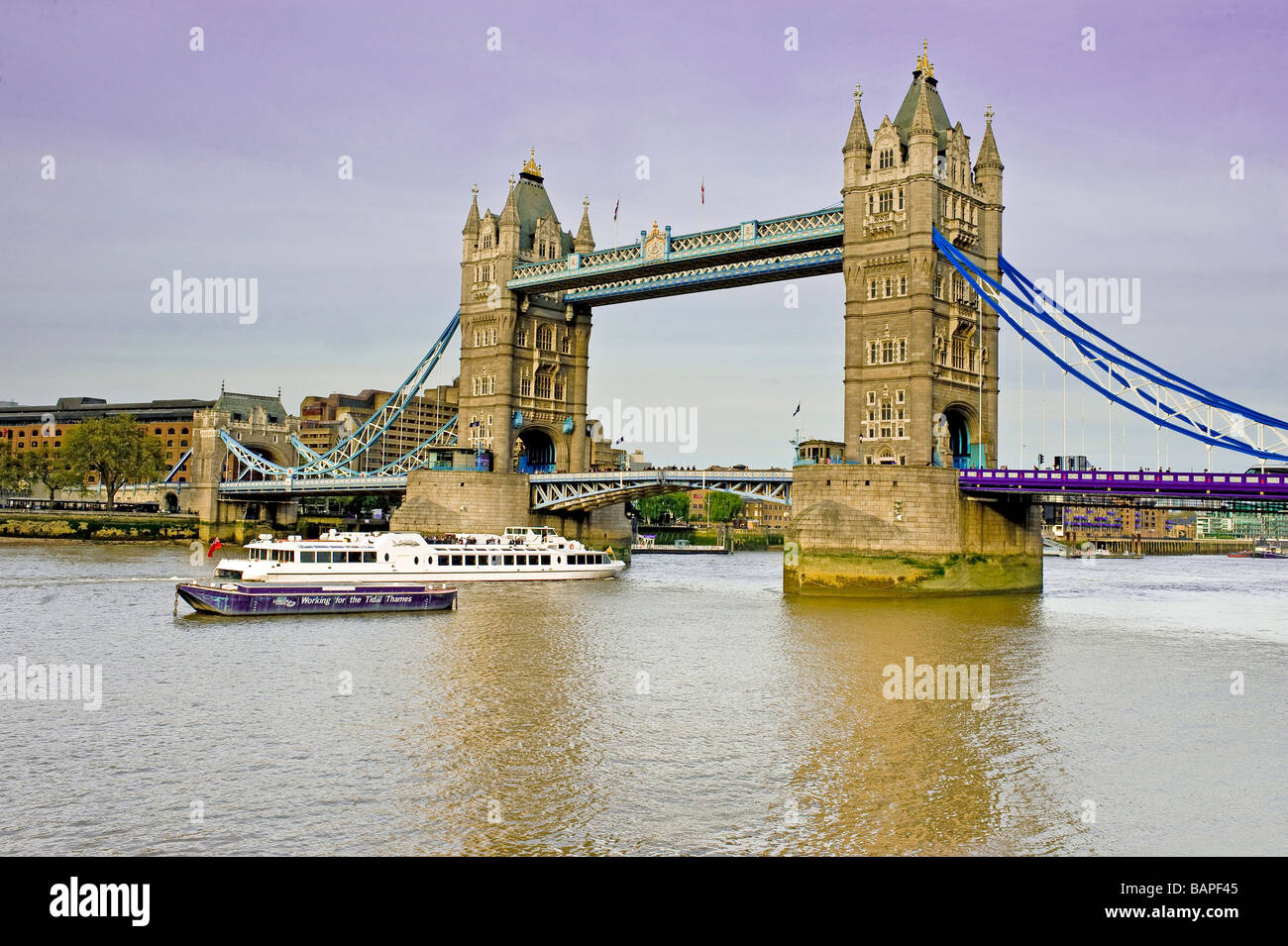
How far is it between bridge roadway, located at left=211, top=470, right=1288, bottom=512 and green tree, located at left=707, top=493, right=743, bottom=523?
242 feet

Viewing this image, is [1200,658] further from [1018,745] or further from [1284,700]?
[1018,745]

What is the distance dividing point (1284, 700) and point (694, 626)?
1954cm

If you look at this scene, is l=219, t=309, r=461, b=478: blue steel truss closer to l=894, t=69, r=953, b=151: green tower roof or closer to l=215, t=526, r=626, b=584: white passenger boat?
l=215, t=526, r=626, b=584: white passenger boat

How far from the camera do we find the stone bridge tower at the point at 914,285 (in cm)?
5559

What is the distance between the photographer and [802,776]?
61.6ft

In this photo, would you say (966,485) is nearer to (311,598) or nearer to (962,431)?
(962,431)

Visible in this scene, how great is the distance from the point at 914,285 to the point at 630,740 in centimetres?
3965

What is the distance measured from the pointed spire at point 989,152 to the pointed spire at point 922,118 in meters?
4.77

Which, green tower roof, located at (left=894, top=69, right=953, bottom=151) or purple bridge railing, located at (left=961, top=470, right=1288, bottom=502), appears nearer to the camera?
purple bridge railing, located at (left=961, top=470, right=1288, bottom=502)

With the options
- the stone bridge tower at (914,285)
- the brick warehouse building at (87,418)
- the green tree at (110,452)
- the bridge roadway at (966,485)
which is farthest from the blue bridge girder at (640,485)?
the brick warehouse building at (87,418)

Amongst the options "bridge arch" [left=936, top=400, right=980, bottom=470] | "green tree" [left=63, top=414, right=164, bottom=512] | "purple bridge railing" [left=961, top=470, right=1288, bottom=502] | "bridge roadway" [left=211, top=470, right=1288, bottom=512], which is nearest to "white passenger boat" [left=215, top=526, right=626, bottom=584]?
"bridge roadway" [left=211, top=470, right=1288, bottom=512]

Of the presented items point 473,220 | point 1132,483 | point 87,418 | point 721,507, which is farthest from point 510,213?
point 87,418

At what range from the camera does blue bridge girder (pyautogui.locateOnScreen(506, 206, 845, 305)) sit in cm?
6178
